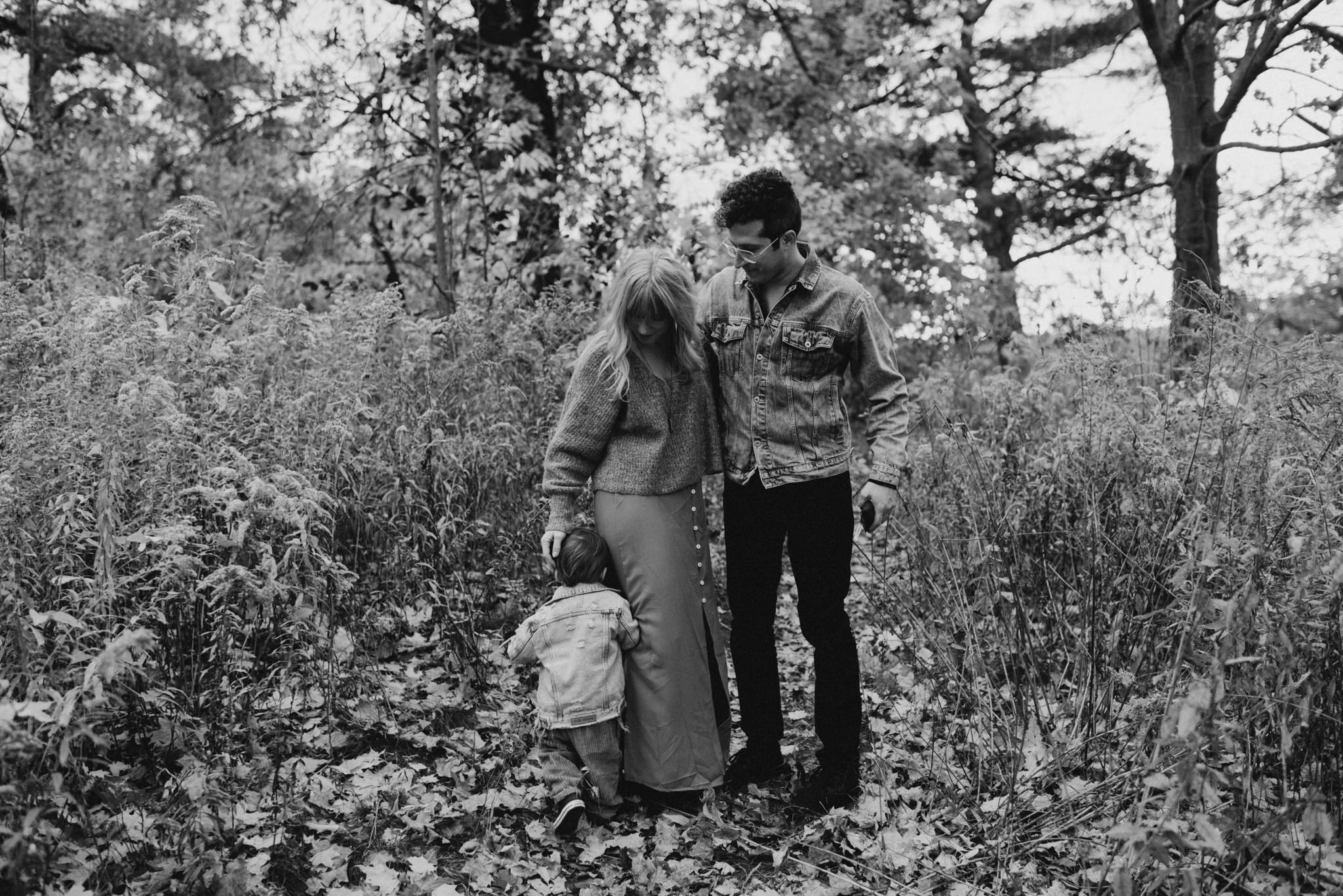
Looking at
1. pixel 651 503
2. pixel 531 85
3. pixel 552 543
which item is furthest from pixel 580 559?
pixel 531 85

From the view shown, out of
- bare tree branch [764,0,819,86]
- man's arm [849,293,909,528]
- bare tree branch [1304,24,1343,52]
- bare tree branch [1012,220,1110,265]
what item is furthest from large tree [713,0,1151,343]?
man's arm [849,293,909,528]

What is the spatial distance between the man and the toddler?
537 millimetres

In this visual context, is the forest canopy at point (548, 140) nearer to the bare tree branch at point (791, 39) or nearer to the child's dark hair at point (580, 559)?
the bare tree branch at point (791, 39)

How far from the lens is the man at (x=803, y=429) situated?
3422 mm

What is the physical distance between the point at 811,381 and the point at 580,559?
1075 mm

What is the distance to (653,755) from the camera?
11.4ft

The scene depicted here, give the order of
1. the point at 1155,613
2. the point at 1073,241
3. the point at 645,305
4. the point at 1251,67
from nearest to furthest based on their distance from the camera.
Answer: the point at 1155,613 → the point at 645,305 → the point at 1251,67 → the point at 1073,241

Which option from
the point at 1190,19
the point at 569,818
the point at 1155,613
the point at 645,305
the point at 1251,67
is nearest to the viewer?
the point at 1155,613

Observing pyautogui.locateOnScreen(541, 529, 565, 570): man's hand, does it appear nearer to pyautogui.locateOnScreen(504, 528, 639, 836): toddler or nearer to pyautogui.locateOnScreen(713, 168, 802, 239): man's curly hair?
pyautogui.locateOnScreen(504, 528, 639, 836): toddler

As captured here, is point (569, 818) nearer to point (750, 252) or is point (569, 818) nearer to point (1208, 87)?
point (750, 252)

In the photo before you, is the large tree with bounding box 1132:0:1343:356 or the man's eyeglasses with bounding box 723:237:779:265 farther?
the large tree with bounding box 1132:0:1343:356

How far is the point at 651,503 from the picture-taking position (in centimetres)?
350

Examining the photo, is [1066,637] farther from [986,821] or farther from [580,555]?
[580,555]

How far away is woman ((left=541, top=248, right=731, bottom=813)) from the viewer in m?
3.46
